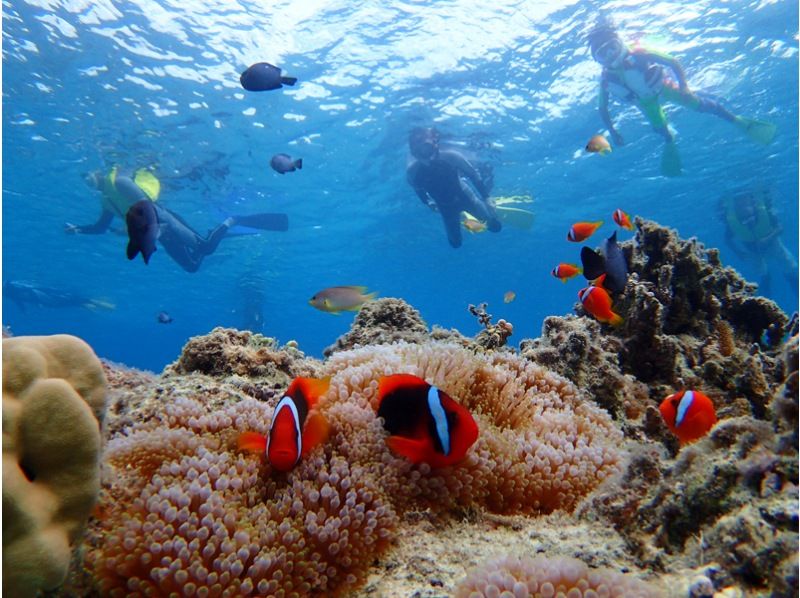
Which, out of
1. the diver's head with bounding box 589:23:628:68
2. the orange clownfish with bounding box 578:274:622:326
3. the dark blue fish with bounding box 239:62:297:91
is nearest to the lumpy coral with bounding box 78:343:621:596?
the orange clownfish with bounding box 578:274:622:326

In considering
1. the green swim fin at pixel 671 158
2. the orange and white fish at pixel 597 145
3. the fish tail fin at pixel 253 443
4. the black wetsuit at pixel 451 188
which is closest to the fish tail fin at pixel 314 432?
the fish tail fin at pixel 253 443

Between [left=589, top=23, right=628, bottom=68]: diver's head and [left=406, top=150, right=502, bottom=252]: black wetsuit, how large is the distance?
4.65m

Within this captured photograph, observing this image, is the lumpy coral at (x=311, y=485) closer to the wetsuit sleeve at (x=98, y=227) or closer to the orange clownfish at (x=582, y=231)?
the orange clownfish at (x=582, y=231)

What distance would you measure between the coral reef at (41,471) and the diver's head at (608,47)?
1318 centimetres

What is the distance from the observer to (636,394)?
4.04 metres

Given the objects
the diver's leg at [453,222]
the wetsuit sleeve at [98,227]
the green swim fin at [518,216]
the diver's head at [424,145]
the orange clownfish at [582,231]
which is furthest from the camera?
the green swim fin at [518,216]

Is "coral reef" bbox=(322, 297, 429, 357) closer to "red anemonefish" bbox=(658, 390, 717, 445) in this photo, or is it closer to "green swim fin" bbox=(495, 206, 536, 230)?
"red anemonefish" bbox=(658, 390, 717, 445)

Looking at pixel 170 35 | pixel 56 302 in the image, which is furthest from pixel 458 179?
pixel 56 302

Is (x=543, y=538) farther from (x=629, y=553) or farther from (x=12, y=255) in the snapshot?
(x=12, y=255)

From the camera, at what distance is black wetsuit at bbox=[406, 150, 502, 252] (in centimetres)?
1462

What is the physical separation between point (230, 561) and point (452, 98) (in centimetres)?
1737

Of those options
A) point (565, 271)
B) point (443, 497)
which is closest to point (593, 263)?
point (565, 271)

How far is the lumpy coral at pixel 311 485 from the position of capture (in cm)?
171

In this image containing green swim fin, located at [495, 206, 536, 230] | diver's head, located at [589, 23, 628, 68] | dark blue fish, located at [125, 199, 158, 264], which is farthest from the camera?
green swim fin, located at [495, 206, 536, 230]
